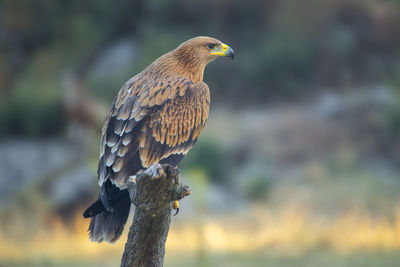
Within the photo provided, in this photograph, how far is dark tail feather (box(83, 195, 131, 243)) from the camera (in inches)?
160

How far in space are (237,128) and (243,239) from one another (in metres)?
10.6

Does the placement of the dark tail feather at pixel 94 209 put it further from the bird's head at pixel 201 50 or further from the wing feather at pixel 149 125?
the bird's head at pixel 201 50

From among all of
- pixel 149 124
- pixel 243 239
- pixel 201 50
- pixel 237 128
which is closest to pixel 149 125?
pixel 149 124

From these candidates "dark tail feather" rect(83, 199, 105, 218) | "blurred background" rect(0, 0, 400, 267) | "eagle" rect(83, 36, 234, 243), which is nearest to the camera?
"dark tail feather" rect(83, 199, 105, 218)

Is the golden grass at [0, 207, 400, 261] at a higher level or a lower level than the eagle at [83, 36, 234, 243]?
higher

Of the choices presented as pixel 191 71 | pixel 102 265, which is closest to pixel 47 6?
pixel 102 265

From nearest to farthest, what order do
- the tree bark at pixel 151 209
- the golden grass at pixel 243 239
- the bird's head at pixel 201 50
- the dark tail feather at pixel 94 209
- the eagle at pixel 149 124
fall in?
the tree bark at pixel 151 209
the dark tail feather at pixel 94 209
the eagle at pixel 149 124
the bird's head at pixel 201 50
the golden grass at pixel 243 239

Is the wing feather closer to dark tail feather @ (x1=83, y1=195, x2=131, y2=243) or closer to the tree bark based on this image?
dark tail feather @ (x1=83, y1=195, x2=131, y2=243)

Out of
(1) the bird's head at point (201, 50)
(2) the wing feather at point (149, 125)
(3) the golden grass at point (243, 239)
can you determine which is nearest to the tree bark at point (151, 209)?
(2) the wing feather at point (149, 125)

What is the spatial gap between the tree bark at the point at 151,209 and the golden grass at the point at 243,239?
5.83 metres

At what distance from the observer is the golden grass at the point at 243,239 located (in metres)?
10.0

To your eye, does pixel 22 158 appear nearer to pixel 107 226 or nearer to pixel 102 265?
pixel 102 265

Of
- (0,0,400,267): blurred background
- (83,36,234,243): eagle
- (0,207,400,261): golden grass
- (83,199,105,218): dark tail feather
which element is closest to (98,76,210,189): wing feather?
→ (83,36,234,243): eagle

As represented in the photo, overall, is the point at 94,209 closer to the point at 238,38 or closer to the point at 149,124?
the point at 149,124
